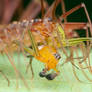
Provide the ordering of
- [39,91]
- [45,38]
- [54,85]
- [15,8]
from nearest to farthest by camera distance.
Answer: [39,91] → [54,85] → [45,38] → [15,8]

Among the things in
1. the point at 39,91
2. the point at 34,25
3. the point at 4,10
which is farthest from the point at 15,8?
the point at 39,91

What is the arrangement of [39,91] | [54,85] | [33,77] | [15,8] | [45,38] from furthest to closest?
1. [15,8]
2. [45,38]
3. [33,77]
4. [54,85]
5. [39,91]

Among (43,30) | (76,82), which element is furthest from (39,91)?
(43,30)

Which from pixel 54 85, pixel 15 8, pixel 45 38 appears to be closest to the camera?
pixel 54 85

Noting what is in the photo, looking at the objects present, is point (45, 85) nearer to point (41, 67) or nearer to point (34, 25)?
point (41, 67)

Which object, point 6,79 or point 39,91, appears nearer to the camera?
point 39,91

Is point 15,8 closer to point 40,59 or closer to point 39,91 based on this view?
point 40,59

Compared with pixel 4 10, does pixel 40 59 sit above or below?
below

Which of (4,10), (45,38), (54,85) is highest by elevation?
(4,10)

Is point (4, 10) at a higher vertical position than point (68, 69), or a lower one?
higher
